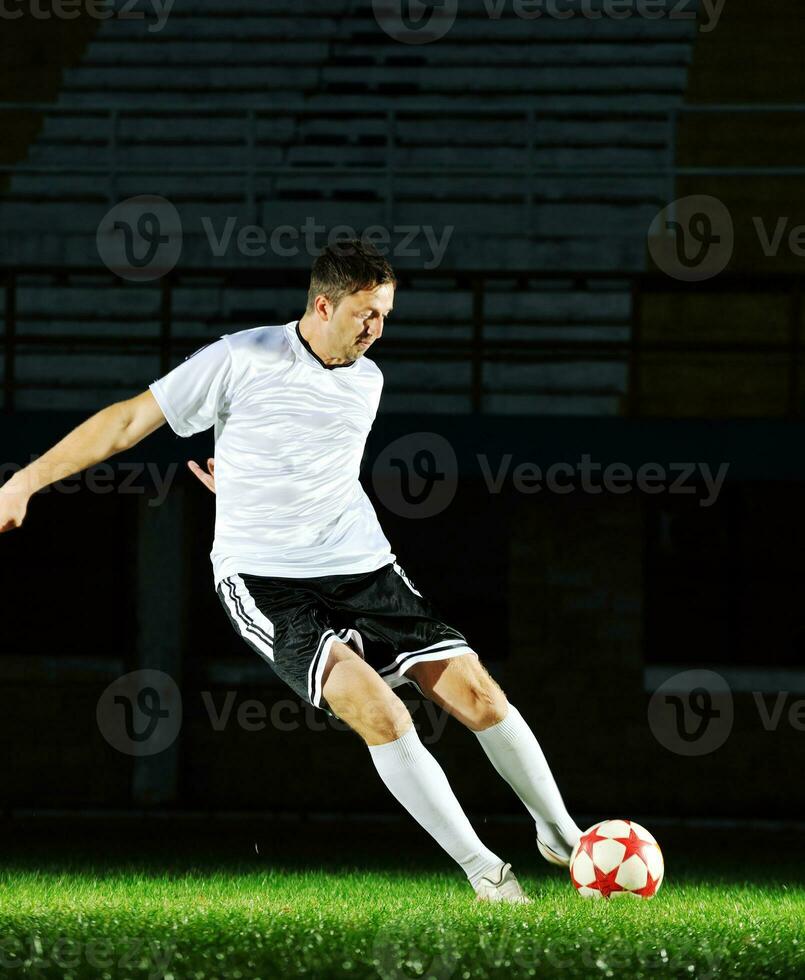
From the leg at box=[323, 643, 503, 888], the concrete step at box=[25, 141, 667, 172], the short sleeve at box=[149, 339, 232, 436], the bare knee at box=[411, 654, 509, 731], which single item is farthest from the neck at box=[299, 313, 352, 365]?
the concrete step at box=[25, 141, 667, 172]

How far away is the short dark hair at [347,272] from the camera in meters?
5.89

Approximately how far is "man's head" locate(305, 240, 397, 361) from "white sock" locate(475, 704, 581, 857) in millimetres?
1531

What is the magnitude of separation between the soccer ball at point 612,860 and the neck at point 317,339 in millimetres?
2028

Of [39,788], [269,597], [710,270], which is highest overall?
[710,270]

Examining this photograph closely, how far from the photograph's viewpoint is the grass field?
5227 mm

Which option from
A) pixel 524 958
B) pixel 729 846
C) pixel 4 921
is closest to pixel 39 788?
pixel 729 846

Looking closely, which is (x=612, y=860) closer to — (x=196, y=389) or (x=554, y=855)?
(x=554, y=855)

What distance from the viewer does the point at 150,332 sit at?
1508 centimetres

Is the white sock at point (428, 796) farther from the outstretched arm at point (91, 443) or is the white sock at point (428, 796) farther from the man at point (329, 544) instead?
the outstretched arm at point (91, 443)

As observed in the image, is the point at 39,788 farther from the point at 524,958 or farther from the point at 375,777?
the point at 524,958

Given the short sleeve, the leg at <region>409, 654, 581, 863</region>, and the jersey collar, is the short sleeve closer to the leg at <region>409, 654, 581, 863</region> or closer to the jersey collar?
the jersey collar

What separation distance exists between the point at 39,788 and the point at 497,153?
25.2 feet

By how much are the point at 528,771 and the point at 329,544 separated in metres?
1.15

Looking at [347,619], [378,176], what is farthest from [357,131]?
[347,619]
